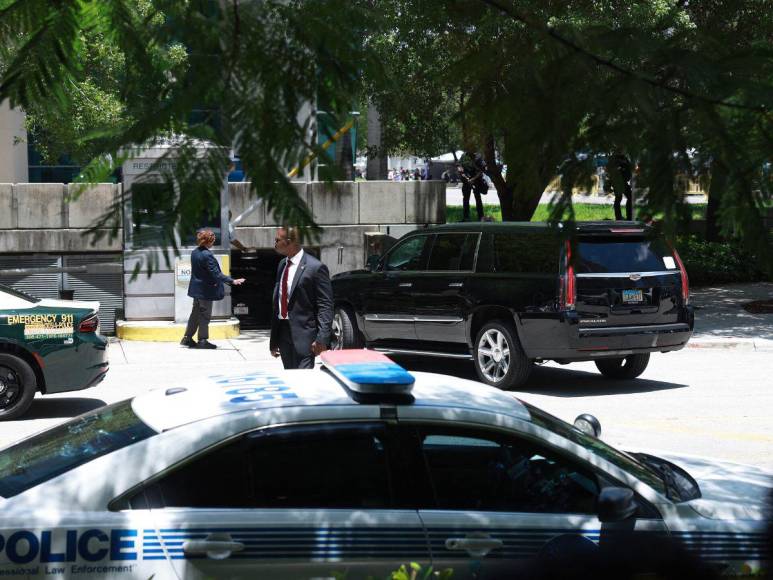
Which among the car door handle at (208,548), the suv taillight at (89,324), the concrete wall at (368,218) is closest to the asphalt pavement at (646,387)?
the suv taillight at (89,324)

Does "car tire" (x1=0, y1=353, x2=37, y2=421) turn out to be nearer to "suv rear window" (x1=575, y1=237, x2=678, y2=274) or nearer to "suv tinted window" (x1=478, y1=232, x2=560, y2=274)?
"suv tinted window" (x1=478, y1=232, x2=560, y2=274)

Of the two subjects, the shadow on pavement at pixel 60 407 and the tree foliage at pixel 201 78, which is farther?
the shadow on pavement at pixel 60 407

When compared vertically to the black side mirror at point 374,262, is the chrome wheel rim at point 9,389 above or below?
below

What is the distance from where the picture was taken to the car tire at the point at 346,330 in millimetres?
14820

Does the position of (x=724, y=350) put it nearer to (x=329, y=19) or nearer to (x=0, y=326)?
(x=0, y=326)

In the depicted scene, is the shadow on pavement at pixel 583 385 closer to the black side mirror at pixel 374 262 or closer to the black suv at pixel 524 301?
the black suv at pixel 524 301

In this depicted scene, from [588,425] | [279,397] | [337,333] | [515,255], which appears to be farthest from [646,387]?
[279,397]

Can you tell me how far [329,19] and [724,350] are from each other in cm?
1351

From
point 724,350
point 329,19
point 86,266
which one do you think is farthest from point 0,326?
point 724,350

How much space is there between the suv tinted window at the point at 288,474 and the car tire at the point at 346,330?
994cm

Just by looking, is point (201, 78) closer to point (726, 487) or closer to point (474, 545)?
point (474, 545)

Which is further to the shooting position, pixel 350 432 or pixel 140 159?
pixel 350 432

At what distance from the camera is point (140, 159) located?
4051mm

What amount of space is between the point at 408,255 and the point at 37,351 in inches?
199
